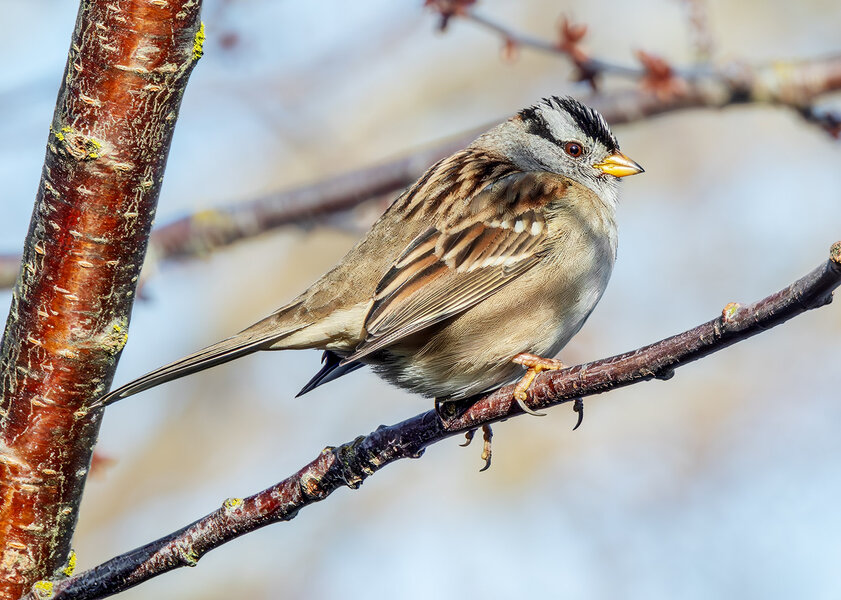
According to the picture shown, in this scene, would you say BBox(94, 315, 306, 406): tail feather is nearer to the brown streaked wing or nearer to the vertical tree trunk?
the vertical tree trunk

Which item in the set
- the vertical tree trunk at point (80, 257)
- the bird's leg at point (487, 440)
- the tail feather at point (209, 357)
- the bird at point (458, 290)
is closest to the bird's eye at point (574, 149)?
the bird at point (458, 290)

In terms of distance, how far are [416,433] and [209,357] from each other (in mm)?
794

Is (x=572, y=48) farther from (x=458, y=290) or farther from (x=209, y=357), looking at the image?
(x=209, y=357)

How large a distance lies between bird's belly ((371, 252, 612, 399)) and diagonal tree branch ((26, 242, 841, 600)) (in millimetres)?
590

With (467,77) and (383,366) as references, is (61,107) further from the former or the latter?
(467,77)

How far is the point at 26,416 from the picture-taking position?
2486mm

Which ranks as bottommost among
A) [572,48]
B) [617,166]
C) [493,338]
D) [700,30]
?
[493,338]

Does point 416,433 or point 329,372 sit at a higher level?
point 329,372

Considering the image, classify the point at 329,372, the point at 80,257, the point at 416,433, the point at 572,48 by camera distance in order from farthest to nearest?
1. the point at 572,48
2. the point at 329,372
3. the point at 416,433
4. the point at 80,257

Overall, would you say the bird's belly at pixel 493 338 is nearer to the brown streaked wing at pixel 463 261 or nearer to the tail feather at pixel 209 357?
the brown streaked wing at pixel 463 261

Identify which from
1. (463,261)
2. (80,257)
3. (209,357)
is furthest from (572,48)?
(80,257)

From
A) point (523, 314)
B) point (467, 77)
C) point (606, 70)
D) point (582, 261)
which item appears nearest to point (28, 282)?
point (523, 314)

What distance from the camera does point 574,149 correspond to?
15.0 feet

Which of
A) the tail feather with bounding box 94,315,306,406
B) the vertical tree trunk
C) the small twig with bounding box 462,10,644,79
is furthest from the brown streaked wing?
the vertical tree trunk
